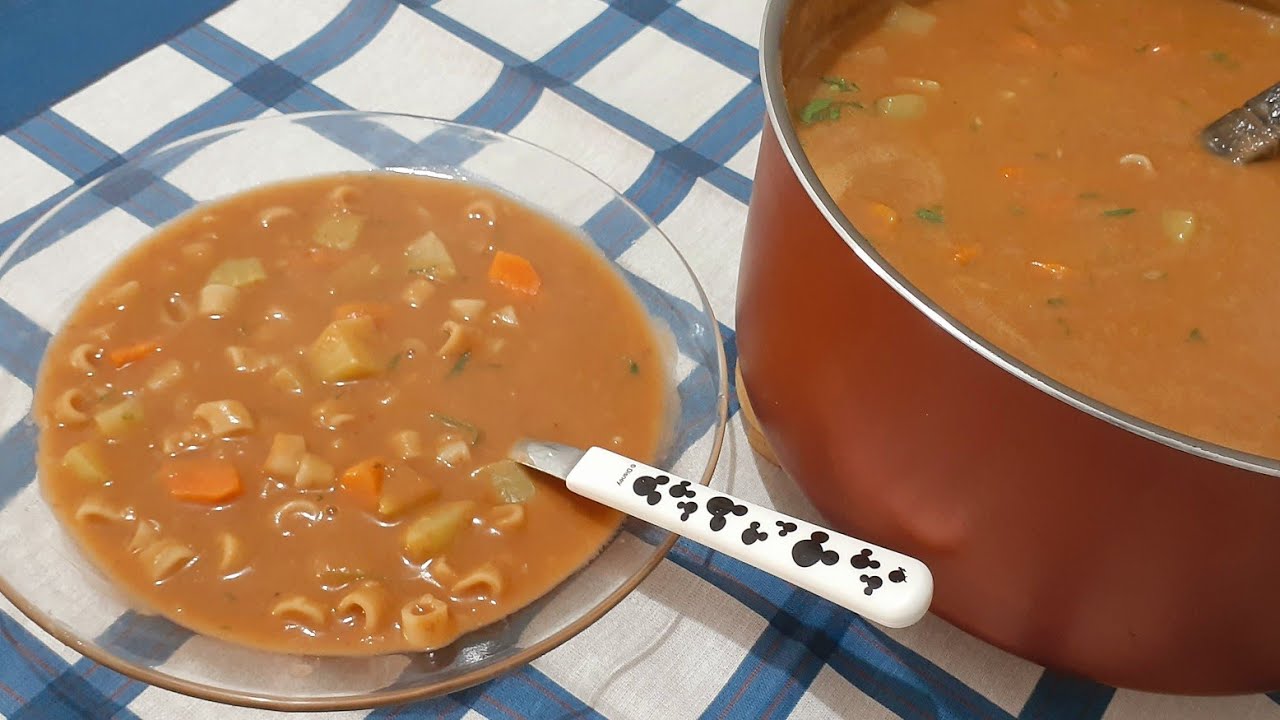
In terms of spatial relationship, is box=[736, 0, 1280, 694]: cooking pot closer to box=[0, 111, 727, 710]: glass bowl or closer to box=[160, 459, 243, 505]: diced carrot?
box=[0, 111, 727, 710]: glass bowl

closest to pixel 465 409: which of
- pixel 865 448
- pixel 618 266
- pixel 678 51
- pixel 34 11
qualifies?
pixel 618 266

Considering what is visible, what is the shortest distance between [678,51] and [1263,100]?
1104mm

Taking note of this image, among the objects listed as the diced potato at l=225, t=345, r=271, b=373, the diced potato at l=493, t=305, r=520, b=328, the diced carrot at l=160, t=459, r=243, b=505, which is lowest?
the diced carrot at l=160, t=459, r=243, b=505

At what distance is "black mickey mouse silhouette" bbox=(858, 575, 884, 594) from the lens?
3.85 feet

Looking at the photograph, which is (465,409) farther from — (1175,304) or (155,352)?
(1175,304)

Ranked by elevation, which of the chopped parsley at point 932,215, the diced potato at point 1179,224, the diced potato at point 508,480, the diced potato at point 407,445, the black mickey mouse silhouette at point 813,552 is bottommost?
A: the diced potato at point 508,480

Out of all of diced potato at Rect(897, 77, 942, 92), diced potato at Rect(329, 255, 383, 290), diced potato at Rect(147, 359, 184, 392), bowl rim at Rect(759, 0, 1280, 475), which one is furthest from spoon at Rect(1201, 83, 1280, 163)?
diced potato at Rect(147, 359, 184, 392)

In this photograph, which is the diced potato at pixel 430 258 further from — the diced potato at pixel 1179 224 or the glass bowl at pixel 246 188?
the diced potato at pixel 1179 224

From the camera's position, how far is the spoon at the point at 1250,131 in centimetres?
153

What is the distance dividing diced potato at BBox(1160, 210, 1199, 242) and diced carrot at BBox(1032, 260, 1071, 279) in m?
0.17

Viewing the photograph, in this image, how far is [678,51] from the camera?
7.62 ft

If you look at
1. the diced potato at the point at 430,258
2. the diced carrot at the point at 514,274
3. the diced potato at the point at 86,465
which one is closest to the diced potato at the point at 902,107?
the diced carrot at the point at 514,274

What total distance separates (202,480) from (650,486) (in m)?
0.55

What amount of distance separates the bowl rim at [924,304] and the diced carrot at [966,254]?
26 cm
